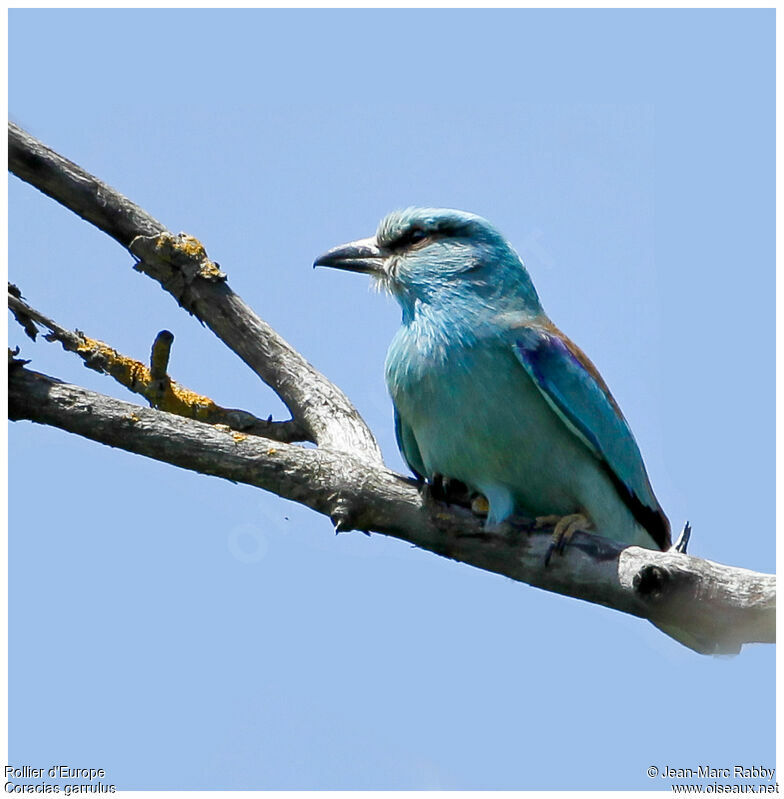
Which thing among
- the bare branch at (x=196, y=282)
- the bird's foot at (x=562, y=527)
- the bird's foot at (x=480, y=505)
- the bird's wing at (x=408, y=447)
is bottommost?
the bird's foot at (x=562, y=527)

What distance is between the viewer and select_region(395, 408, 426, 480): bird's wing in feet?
19.1

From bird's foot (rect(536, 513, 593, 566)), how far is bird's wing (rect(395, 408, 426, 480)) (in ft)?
2.80

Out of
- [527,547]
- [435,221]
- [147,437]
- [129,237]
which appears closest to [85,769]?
[147,437]

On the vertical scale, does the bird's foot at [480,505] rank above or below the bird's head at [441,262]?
below

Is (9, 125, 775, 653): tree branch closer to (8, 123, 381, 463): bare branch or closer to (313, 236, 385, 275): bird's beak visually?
(8, 123, 381, 463): bare branch

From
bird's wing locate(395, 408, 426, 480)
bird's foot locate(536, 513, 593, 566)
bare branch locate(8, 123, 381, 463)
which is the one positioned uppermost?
bare branch locate(8, 123, 381, 463)

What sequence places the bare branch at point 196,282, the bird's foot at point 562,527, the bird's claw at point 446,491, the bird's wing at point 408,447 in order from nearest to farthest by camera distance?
the bird's foot at point 562,527 < the bird's claw at point 446,491 < the bare branch at point 196,282 < the bird's wing at point 408,447

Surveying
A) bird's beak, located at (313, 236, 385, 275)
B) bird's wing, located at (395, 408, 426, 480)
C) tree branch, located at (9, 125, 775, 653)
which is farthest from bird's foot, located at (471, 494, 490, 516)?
bird's beak, located at (313, 236, 385, 275)

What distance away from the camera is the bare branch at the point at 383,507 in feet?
14.2

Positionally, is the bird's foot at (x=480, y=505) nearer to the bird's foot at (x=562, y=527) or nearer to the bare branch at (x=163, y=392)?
the bird's foot at (x=562, y=527)

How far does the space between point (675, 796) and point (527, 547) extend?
4.41 ft

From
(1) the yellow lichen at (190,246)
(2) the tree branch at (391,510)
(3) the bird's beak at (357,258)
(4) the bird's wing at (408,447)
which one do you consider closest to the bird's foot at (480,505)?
(2) the tree branch at (391,510)

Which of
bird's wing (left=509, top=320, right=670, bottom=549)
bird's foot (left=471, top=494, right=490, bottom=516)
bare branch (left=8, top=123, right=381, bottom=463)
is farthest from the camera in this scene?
bare branch (left=8, top=123, right=381, bottom=463)

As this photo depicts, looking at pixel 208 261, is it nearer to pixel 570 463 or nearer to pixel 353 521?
pixel 353 521
